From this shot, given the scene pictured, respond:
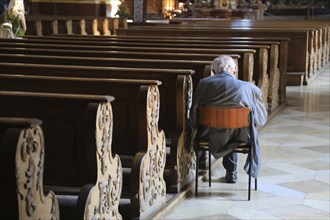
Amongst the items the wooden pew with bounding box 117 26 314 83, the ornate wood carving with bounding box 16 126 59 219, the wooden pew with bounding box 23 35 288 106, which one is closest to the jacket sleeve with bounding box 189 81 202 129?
the ornate wood carving with bounding box 16 126 59 219

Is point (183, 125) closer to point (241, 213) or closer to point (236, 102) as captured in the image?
point (236, 102)

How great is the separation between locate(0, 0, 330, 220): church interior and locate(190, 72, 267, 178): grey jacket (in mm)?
113

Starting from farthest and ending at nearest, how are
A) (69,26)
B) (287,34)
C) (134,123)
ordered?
1. (69,26)
2. (287,34)
3. (134,123)

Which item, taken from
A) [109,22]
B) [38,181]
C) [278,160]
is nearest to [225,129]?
[278,160]

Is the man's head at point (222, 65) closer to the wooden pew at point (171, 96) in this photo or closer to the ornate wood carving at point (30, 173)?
the wooden pew at point (171, 96)

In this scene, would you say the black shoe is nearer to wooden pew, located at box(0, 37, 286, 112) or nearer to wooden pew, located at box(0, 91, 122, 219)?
wooden pew, located at box(0, 91, 122, 219)

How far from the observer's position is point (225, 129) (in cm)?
545

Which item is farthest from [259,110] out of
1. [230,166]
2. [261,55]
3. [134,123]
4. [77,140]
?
[261,55]

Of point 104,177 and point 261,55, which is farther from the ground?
point 261,55

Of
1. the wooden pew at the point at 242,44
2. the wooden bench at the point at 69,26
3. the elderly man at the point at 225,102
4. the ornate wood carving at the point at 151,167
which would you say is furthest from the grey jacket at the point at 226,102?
the wooden bench at the point at 69,26

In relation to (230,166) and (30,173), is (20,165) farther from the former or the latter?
(230,166)

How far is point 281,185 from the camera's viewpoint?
5848mm

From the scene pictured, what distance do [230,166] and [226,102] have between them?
70 centimetres

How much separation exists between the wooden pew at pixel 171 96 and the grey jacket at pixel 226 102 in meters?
0.12
